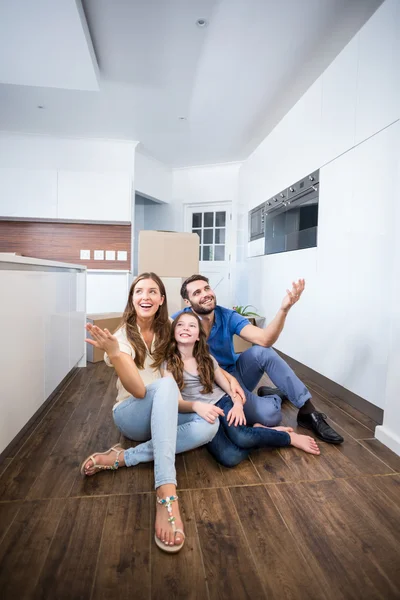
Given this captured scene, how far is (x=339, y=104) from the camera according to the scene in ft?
7.94

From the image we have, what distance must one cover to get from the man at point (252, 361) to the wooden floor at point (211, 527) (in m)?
0.18

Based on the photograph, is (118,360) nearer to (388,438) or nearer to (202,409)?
(202,409)

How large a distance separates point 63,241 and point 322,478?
4.06 metres

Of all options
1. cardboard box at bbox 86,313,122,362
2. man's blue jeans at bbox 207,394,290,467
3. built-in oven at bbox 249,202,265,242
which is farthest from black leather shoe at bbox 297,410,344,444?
built-in oven at bbox 249,202,265,242

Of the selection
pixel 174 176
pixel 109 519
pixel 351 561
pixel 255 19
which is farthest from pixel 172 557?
pixel 174 176

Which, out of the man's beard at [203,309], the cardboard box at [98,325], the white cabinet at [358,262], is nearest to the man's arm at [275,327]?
the man's beard at [203,309]

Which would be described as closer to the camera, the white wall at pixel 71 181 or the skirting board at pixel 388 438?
the skirting board at pixel 388 438

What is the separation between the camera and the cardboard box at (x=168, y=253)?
9.73 feet

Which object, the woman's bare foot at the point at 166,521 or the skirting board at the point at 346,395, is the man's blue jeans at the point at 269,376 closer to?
the skirting board at the point at 346,395

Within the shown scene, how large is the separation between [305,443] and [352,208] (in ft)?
4.65

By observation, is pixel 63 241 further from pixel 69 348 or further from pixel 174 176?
pixel 69 348

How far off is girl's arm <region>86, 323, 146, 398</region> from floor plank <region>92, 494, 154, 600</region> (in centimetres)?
35

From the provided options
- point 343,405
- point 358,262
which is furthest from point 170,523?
point 358,262

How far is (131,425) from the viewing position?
1424 millimetres
